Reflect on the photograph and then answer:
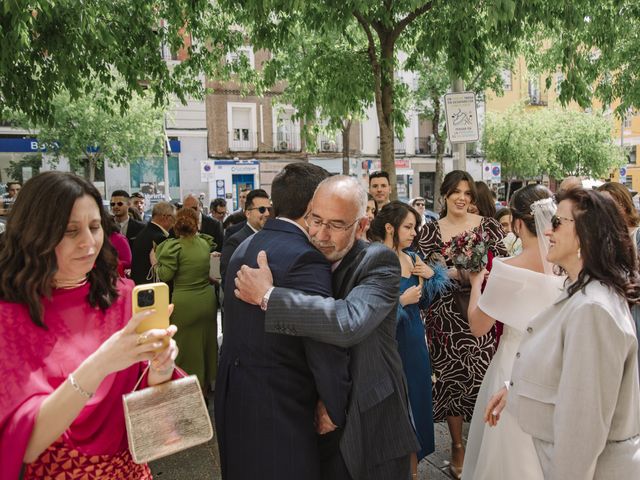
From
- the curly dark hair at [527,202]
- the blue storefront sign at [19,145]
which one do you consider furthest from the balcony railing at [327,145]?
the curly dark hair at [527,202]

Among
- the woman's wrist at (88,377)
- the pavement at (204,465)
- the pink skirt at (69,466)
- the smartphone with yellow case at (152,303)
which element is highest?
the smartphone with yellow case at (152,303)

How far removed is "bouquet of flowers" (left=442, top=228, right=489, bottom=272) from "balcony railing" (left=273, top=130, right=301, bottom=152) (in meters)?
27.0

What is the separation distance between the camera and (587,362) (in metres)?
1.97

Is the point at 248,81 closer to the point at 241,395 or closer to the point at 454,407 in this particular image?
the point at 454,407

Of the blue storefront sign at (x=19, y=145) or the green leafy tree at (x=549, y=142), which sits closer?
the blue storefront sign at (x=19, y=145)

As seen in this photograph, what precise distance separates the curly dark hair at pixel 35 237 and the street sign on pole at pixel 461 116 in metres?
6.71

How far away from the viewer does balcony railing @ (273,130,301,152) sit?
99.9ft

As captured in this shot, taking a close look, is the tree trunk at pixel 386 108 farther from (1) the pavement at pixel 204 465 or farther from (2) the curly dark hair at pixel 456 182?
(1) the pavement at pixel 204 465

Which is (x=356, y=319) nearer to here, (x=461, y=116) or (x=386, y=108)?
(x=386, y=108)

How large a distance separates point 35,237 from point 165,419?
71cm

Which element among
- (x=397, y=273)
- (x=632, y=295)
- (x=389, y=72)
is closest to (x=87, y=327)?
(x=397, y=273)

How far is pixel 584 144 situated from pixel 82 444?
101ft

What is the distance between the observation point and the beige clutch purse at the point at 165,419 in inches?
68.5

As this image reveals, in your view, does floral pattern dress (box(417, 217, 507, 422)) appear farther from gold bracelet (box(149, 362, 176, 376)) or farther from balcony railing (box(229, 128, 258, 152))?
balcony railing (box(229, 128, 258, 152))
